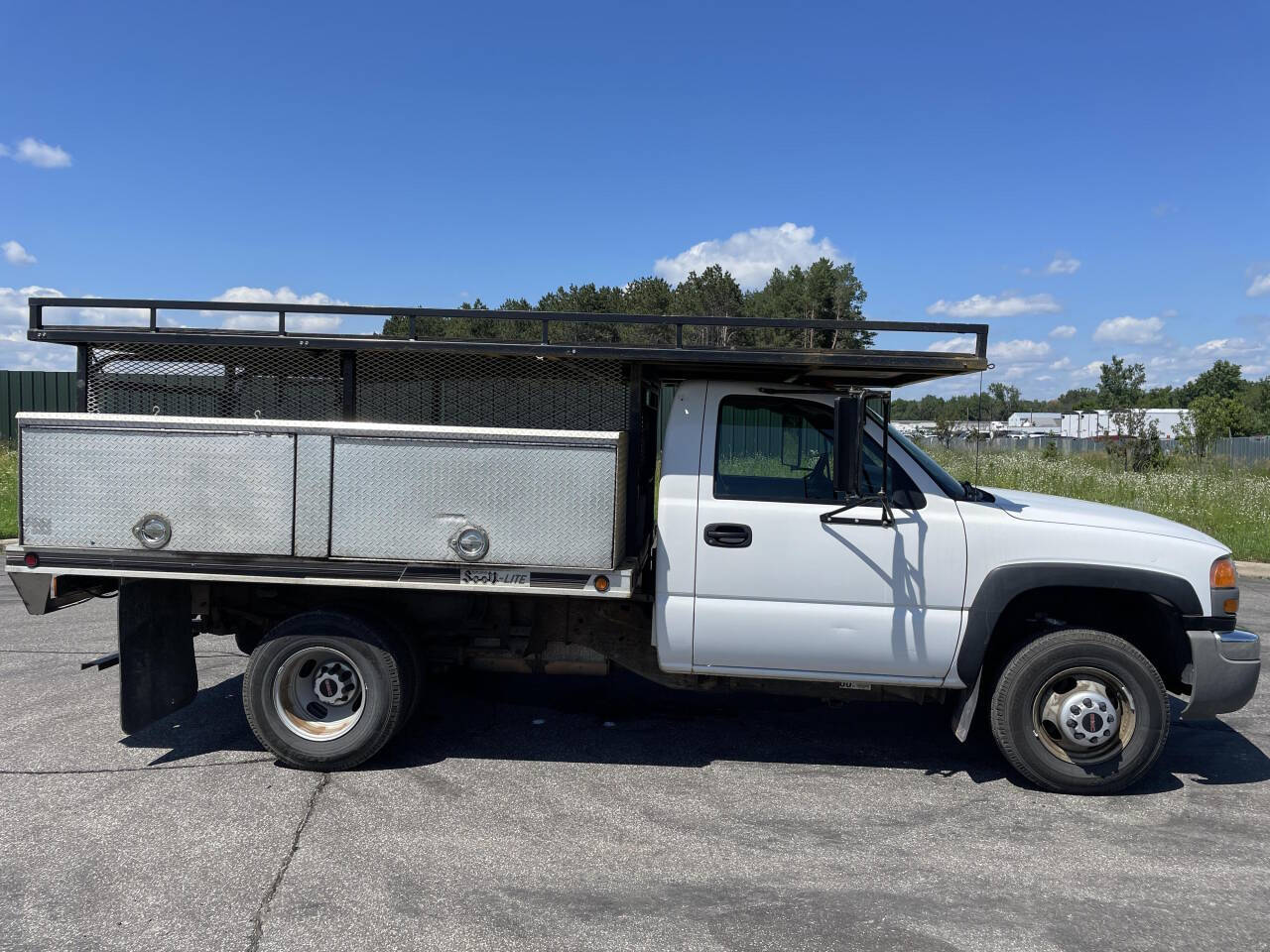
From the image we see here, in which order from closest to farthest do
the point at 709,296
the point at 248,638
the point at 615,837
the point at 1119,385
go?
the point at 615,837, the point at 248,638, the point at 709,296, the point at 1119,385

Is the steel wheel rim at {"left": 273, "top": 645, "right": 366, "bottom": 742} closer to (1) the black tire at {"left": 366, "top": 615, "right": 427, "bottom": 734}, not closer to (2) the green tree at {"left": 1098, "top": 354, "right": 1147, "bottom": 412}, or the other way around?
(1) the black tire at {"left": 366, "top": 615, "right": 427, "bottom": 734}

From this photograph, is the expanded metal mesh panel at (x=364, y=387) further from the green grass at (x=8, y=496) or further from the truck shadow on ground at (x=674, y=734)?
the green grass at (x=8, y=496)

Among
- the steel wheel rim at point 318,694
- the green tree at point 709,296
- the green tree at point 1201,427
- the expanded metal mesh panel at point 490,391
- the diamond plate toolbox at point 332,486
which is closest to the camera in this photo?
the diamond plate toolbox at point 332,486

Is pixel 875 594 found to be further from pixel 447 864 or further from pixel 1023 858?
pixel 447 864

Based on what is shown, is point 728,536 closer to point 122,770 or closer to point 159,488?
point 159,488

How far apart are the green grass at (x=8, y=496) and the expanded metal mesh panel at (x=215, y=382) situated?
727cm

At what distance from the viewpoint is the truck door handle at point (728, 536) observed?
191 inches

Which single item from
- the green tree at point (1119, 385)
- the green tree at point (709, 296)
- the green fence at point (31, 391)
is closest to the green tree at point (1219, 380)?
the green tree at point (1119, 385)

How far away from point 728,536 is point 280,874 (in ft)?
8.14

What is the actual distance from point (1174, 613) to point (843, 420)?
2.08 meters

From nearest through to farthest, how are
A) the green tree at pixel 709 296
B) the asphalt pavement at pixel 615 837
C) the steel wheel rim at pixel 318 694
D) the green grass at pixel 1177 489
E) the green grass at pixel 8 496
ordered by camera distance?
the asphalt pavement at pixel 615 837 → the steel wheel rim at pixel 318 694 → the green grass at pixel 8 496 → the green grass at pixel 1177 489 → the green tree at pixel 709 296

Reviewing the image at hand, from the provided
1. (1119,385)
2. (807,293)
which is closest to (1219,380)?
(1119,385)

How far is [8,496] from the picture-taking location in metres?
15.3

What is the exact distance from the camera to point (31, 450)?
4727mm
